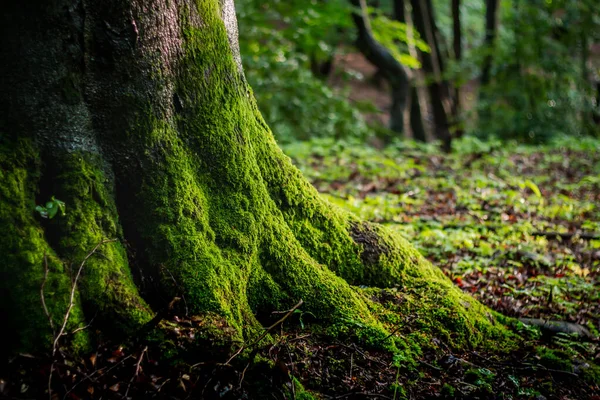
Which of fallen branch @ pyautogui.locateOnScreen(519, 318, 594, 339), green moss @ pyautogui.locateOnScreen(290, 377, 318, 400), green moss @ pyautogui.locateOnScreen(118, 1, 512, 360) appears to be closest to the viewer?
green moss @ pyautogui.locateOnScreen(290, 377, 318, 400)

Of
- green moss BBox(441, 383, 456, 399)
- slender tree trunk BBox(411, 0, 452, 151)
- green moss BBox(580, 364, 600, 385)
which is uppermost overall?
slender tree trunk BBox(411, 0, 452, 151)

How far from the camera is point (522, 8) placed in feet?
52.7

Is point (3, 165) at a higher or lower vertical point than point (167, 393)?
higher

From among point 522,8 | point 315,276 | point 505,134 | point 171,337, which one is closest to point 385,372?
point 315,276

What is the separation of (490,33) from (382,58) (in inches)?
230

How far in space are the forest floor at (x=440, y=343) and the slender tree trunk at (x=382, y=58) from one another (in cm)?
364

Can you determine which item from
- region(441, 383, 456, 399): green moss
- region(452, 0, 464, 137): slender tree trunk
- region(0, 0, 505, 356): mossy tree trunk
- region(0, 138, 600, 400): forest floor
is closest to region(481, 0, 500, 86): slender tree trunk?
region(452, 0, 464, 137): slender tree trunk

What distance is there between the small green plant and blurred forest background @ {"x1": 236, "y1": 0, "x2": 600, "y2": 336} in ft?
11.4

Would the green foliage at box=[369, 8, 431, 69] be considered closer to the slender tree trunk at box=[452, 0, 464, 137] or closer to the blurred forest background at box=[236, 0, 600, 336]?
the blurred forest background at box=[236, 0, 600, 336]

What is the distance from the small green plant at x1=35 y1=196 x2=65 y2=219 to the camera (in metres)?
2.59

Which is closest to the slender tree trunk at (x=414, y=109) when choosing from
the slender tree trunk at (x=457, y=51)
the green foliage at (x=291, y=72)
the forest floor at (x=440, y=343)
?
the green foliage at (x=291, y=72)

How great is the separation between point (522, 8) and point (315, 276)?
1541cm

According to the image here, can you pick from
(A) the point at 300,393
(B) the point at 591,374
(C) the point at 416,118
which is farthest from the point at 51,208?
(C) the point at 416,118

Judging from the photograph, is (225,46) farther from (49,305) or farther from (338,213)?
(49,305)
